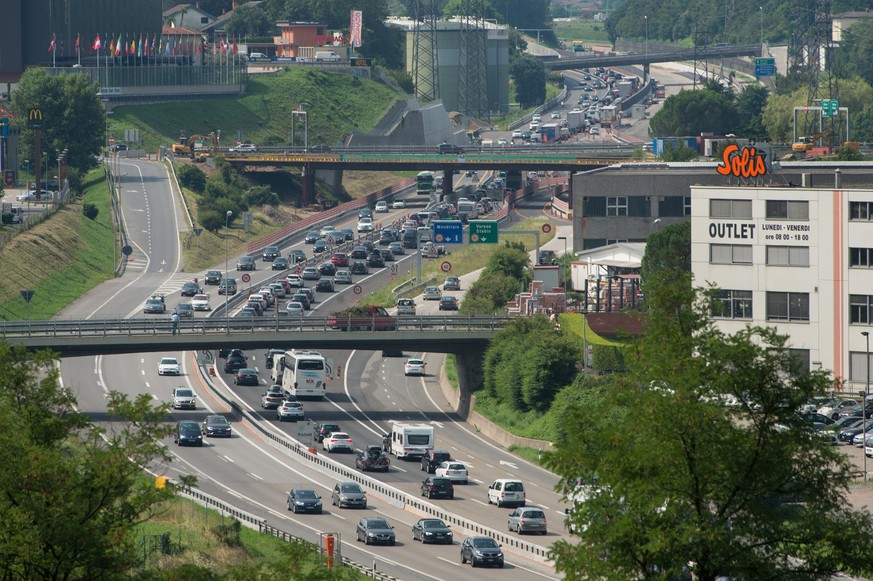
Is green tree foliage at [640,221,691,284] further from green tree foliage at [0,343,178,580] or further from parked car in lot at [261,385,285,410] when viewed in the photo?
green tree foliage at [0,343,178,580]

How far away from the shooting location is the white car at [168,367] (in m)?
105

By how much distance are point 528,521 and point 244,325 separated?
38492mm

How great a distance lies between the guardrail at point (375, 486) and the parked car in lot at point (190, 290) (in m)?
31.9

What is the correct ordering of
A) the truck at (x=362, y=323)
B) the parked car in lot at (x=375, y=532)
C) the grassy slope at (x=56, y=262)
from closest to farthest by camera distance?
the parked car in lot at (x=375, y=532), the truck at (x=362, y=323), the grassy slope at (x=56, y=262)

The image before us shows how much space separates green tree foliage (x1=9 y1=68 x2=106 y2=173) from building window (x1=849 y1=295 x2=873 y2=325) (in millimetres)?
96310

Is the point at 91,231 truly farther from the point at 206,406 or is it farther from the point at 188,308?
the point at 206,406

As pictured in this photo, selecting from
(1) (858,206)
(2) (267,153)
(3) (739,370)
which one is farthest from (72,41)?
(3) (739,370)

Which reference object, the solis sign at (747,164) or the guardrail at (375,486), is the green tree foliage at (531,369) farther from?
the solis sign at (747,164)

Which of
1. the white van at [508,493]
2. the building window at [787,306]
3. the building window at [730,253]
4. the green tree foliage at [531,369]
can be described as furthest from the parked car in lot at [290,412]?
the building window at [787,306]

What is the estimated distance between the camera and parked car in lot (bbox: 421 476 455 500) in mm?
74750

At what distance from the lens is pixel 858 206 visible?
299 ft

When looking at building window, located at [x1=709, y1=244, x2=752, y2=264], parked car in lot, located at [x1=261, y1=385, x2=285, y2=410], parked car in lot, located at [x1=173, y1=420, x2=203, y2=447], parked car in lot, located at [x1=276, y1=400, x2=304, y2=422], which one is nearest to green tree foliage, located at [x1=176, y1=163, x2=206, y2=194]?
parked car in lot, located at [x1=261, y1=385, x2=285, y2=410]

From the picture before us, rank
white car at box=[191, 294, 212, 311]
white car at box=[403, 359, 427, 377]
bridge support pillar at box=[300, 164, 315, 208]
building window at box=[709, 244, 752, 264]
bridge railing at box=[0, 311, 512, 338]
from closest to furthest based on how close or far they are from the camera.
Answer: building window at box=[709, 244, 752, 264] → bridge railing at box=[0, 311, 512, 338] → white car at box=[403, 359, 427, 377] → white car at box=[191, 294, 212, 311] → bridge support pillar at box=[300, 164, 315, 208]

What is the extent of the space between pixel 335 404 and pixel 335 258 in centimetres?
4878
